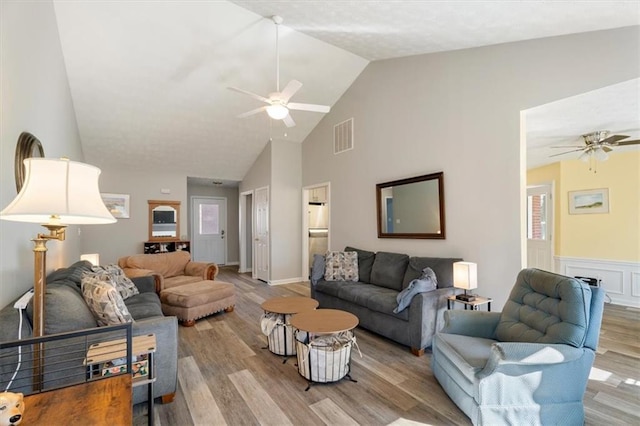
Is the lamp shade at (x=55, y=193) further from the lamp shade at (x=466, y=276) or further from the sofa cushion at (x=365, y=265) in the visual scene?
the sofa cushion at (x=365, y=265)

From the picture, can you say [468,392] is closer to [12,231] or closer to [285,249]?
[12,231]

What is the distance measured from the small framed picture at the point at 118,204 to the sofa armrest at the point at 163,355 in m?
4.85

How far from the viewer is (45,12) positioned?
274cm

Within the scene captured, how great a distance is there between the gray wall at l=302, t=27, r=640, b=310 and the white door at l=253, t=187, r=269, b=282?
7.53 ft

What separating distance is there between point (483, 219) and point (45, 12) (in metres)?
4.84

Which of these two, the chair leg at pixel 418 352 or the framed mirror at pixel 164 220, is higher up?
the framed mirror at pixel 164 220

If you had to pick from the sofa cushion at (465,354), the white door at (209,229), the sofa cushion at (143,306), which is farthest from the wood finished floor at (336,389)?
the white door at (209,229)

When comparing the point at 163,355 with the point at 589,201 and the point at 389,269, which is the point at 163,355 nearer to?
the point at 389,269

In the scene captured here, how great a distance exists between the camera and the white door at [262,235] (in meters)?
6.18

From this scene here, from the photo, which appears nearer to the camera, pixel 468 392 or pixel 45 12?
pixel 468 392

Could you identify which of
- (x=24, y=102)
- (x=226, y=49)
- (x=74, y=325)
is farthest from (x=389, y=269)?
(x=24, y=102)

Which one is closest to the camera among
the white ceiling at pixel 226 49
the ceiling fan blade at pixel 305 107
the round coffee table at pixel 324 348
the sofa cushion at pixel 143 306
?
the round coffee table at pixel 324 348

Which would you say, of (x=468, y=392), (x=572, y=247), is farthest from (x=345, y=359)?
(x=572, y=247)

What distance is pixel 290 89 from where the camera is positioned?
3.03 metres
